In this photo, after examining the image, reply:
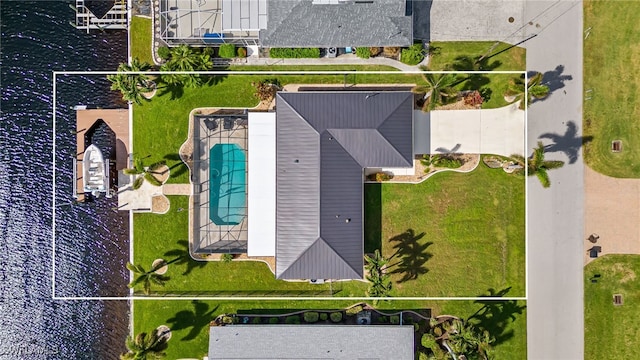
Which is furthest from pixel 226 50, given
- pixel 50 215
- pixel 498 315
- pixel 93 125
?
pixel 498 315

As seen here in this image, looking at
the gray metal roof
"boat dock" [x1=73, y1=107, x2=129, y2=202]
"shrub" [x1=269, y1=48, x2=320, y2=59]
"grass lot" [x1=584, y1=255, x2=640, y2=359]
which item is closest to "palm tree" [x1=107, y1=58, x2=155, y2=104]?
"boat dock" [x1=73, y1=107, x2=129, y2=202]

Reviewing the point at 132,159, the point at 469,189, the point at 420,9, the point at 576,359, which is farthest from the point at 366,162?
the point at 576,359

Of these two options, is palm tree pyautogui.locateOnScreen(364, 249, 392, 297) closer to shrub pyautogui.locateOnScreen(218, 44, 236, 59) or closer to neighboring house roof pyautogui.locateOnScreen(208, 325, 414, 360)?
neighboring house roof pyautogui.locateOnScreen(208, 325, 414, 360)

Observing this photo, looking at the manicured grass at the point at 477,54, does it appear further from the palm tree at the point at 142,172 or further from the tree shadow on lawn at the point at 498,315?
the palm tree at the point at 142,172

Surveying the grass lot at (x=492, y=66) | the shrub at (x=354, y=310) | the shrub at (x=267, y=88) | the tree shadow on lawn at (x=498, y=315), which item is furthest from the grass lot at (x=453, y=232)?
the shrub at (x=267, y=88)

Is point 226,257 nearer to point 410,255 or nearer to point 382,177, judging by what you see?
point 382,177
